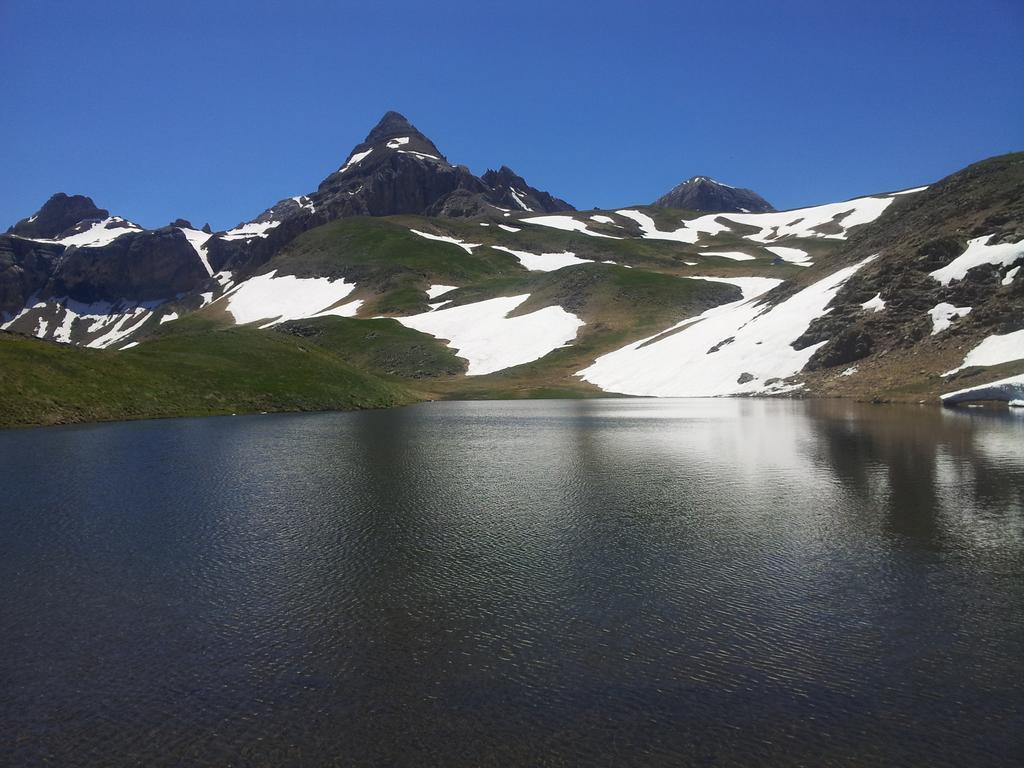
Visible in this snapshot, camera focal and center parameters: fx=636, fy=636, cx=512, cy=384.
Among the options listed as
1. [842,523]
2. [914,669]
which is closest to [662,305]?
[842,523]

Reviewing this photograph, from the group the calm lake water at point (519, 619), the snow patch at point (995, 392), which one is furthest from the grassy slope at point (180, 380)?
the snow patch at point (995, 392)

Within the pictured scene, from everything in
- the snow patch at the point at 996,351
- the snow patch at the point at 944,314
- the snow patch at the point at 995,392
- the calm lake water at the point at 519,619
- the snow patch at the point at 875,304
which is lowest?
the calm lake water at the point at 519,619

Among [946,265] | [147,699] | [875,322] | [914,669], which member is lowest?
[914,669]

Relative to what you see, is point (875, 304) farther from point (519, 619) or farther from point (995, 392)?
point (519, 619)

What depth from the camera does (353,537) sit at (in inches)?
862

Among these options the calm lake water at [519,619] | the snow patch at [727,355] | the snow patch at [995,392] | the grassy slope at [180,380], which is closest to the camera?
the calm lake water at [519,619]

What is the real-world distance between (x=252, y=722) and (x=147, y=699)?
2.32 metres

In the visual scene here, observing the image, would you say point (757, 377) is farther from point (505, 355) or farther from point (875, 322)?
point (505, 355)

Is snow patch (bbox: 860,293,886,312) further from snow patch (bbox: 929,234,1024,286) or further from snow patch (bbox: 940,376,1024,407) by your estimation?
snow patch (bbox: 940,376,1024,407)

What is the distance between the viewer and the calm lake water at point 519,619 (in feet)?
33.3

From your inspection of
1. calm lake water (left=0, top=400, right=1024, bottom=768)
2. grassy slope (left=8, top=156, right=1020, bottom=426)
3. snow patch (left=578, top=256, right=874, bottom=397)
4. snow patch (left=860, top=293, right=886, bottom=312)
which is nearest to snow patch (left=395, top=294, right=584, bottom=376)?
grassy slope (left=8, top=156, right=1020, bottom=426)

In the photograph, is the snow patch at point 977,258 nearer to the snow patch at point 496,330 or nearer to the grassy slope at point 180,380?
the snow patch at point 496,330

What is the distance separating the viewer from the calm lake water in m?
10.1

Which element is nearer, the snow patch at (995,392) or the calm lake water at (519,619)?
the calm lake water at (519,619)
